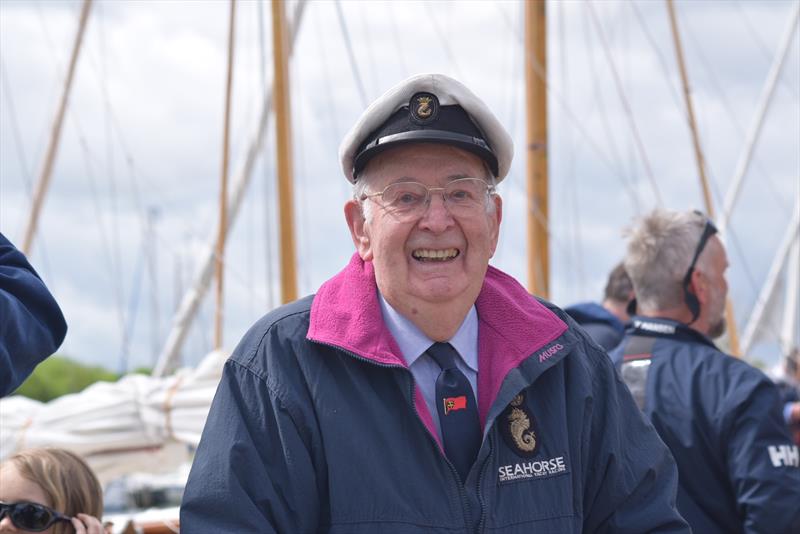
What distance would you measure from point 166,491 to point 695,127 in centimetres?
1237

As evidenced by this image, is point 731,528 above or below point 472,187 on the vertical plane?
below

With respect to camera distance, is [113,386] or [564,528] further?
[113,386]

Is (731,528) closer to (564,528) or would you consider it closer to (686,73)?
(564,528)

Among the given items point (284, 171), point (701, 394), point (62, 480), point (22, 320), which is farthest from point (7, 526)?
point (284, 171)

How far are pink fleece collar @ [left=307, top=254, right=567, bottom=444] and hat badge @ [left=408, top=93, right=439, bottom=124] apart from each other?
0.39 meters

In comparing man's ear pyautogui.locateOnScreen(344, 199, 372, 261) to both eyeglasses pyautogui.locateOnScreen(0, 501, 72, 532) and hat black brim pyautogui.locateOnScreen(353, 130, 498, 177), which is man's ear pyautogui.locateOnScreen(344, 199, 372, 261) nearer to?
hat black brim pyautogui.locateOnScreen(353, 130, 498, 177)

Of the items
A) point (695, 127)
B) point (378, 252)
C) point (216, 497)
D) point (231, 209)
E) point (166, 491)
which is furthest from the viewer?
point (166, 491)

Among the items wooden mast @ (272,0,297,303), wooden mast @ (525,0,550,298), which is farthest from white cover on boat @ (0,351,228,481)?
wooden mast @ (525,0,550,298)

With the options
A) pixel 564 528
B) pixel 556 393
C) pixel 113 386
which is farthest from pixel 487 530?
pixel 113 386

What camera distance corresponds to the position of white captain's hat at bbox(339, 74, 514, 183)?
10.2ft

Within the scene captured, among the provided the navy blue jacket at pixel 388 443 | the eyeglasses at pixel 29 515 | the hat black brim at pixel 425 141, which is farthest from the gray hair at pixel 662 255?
the eyeglasses at pixel 29 515

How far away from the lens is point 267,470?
2865 mm

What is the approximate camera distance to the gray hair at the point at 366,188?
3145 millimetres

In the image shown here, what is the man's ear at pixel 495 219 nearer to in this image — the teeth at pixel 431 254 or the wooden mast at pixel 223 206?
the teeth at pixel 431 254
